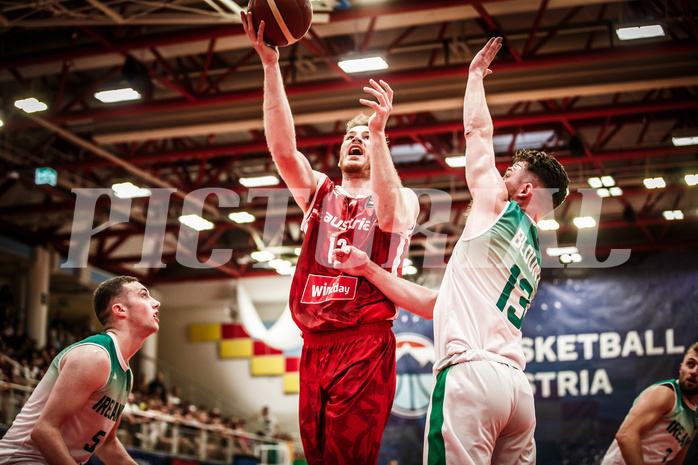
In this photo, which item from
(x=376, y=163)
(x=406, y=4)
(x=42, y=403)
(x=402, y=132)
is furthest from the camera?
(x=402, y=132)

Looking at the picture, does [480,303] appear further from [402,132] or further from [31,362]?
[31,362]

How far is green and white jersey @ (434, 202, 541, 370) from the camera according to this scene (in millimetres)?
3426

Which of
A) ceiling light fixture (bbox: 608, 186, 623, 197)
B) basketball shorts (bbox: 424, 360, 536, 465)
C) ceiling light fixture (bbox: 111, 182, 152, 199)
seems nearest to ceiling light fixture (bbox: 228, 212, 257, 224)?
ceiling light fixture (bbox: 111, 182, 152, 199)

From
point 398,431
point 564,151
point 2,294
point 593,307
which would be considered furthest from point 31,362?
point 593,307

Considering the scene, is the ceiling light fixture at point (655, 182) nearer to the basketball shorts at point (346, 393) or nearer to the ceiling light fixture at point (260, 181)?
the ceiling light fixture at point (260, 181)

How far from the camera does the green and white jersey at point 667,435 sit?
235 inches

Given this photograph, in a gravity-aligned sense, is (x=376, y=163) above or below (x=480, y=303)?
above

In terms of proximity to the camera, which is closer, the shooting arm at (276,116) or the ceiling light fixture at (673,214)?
the shooting arm at (276,116)

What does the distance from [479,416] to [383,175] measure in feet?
4.29

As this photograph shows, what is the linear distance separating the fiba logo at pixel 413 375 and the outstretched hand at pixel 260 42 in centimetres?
1706

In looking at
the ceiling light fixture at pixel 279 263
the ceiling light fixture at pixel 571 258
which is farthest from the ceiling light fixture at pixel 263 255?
the ceiling light fixture at pixel 571 258

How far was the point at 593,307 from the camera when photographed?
65.2ft

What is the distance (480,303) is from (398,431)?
57.5ft

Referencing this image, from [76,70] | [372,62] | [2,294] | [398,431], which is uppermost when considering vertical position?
[76,70]
